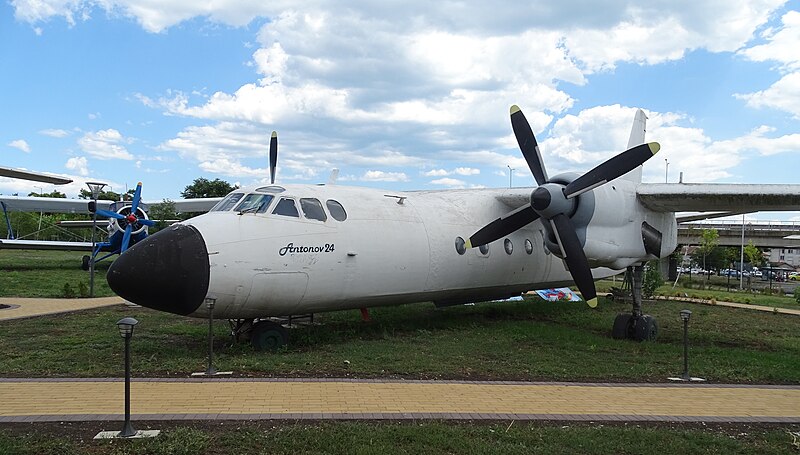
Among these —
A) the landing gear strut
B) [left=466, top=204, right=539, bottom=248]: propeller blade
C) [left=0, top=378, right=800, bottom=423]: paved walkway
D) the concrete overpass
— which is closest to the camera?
[left=0, top=378, right=800, bottom=423]: paved walkway

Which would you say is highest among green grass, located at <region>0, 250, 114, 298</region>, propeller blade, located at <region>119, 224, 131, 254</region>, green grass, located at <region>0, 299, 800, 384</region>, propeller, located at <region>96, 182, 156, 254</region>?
propeller, located at <region>96, 182, 156, 254</region>

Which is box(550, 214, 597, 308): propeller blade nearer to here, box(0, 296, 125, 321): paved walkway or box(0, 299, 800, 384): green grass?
box(0, 299, 800, 384): green grass

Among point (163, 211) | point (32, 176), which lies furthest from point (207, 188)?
point (32, 176)

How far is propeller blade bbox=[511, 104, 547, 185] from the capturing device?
1306 centimetres

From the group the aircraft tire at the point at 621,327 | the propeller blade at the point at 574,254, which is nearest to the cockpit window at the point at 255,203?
the propeller blade at the point at 574,254

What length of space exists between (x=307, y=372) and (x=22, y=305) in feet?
43.0

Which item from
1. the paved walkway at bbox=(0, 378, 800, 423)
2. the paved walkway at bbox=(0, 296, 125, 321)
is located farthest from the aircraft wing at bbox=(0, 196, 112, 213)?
the paved walkway at bbox=(0, 378, 800, 423)

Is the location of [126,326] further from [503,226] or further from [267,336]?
[503,226]

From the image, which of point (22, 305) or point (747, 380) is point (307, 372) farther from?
point (22, 305)

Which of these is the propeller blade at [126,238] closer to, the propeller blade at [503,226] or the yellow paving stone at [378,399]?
the propeller blade at [503,226]

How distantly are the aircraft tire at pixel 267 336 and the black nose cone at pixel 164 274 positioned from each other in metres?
1.74

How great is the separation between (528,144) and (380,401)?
293 inches

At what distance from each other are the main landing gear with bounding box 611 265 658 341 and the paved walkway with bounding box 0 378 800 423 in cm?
466

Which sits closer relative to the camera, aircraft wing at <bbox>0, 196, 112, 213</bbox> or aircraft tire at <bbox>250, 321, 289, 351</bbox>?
aircraft tire at <bbox>250, 321, 289, 351</bbox>
